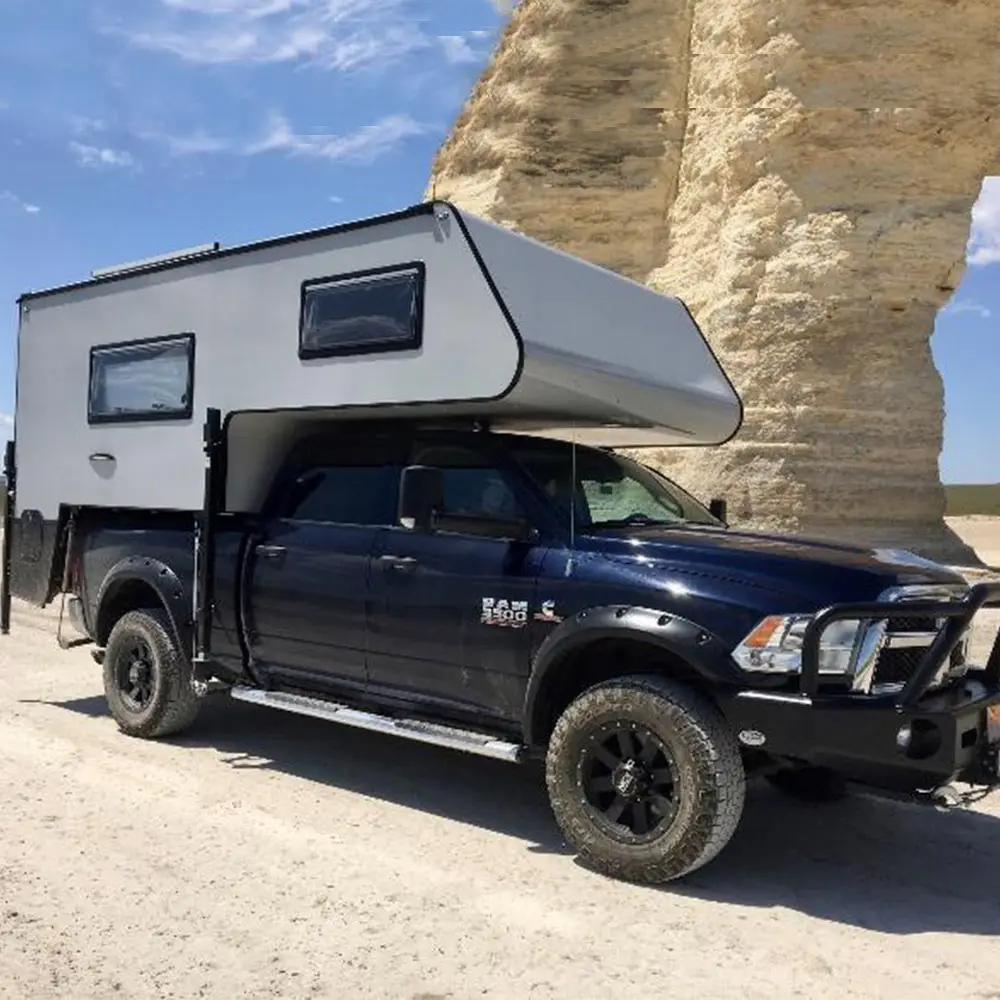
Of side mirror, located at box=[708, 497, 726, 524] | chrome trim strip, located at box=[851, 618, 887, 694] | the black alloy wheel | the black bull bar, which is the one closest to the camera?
the black bull bar

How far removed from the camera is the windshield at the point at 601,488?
5.34 meters

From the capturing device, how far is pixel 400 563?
18.1ft

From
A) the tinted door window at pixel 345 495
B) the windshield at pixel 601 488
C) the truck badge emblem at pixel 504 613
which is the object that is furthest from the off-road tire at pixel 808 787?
the tinted door window at pixel 345 495

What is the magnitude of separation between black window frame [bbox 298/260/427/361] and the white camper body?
1cm

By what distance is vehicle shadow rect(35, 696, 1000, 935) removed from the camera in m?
4.37

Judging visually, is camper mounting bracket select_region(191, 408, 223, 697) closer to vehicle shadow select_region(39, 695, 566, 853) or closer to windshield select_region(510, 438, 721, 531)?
vehicle shadow select_region(39, 695, 566, 853)

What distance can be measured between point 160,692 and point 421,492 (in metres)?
Result: 2.61

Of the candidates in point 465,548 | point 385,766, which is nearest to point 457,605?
point 465,548

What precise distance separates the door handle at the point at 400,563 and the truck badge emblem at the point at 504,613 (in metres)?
0.52

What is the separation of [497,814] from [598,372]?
2323 mm

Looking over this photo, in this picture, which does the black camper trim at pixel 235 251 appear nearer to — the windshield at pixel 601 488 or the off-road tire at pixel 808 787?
the windshield at pixel 601 488

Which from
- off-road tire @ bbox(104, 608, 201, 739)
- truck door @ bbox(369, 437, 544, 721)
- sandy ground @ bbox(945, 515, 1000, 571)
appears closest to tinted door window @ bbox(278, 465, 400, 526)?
truck door @ bbox(369, 437, 544, 721)

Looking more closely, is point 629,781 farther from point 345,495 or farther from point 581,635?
point 345,495

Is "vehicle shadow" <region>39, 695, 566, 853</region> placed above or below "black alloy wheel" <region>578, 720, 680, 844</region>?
below
